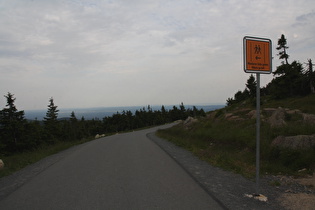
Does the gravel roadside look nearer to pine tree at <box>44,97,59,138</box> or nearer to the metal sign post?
the metal sign post

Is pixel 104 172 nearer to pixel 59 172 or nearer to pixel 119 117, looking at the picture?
pixel 59 172

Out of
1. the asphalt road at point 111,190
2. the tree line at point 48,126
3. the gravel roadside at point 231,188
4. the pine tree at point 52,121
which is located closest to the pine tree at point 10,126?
the tree line at point 48,126

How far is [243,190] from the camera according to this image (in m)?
5.35

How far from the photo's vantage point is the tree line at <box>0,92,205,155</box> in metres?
40.4

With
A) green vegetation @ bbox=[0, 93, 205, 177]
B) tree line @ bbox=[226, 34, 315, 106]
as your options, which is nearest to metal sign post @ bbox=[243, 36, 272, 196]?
green vegetation @ bbox=[0, 93, 205, 177]

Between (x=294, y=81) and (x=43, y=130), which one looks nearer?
(x=294, y=81)

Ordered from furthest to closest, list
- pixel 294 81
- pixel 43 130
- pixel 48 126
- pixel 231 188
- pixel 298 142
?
pixel 48 126 < pixel 43 130 < pixel 294 81 < pixel 298 142 < pixel 231 188

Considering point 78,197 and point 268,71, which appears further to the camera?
point 78,197

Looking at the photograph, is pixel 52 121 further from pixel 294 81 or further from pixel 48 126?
pixel 294 81

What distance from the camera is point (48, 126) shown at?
211ft

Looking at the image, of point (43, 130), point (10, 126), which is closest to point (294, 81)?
point (10, 126)

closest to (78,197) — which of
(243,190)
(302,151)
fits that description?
(243,190)

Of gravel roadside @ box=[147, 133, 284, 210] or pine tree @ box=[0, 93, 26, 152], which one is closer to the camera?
gravel roadside @ box=[147, 133, 284, 210]

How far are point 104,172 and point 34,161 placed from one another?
16.8 feet
